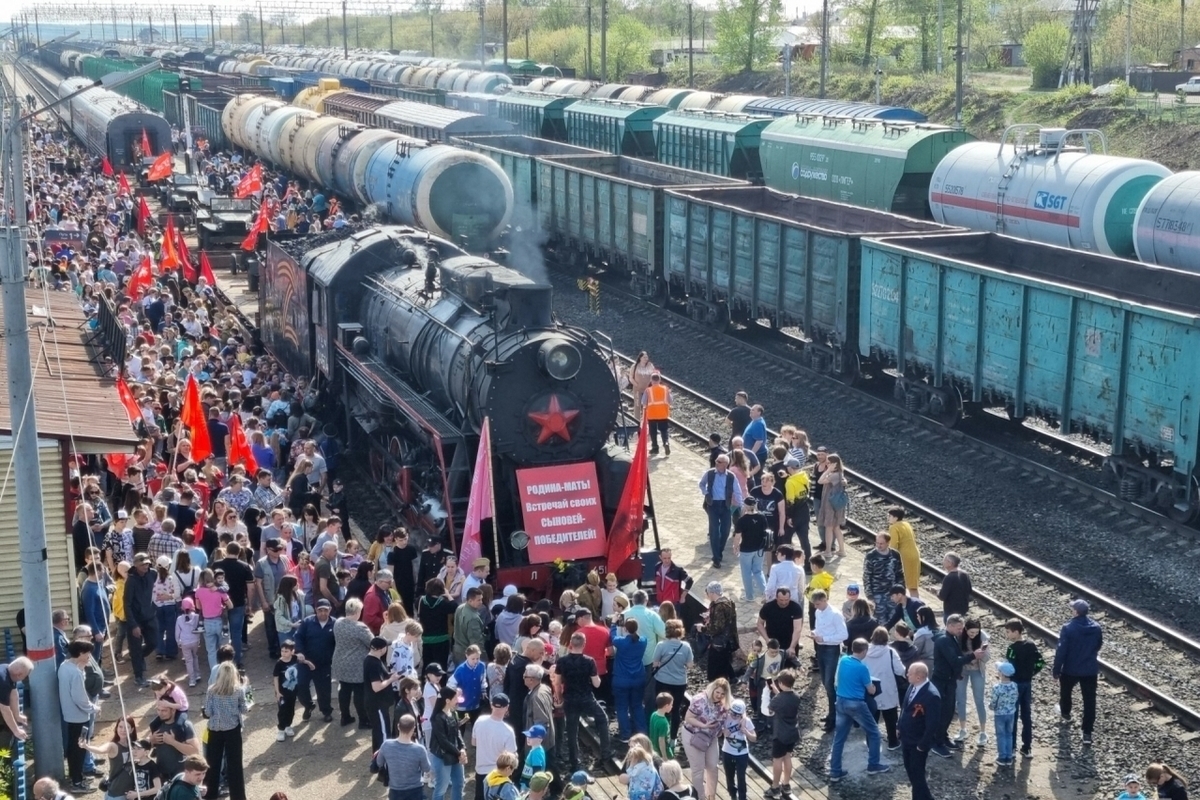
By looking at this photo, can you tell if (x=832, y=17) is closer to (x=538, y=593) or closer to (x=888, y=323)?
(x=888, y=323)

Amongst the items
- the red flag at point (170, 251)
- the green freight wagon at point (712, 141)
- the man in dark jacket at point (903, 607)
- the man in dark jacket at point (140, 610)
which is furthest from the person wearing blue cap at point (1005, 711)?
the green freight wagon at point (712, 141)

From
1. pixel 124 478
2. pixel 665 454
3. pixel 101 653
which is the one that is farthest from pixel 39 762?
pixel 665 454

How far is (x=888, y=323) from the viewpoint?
70.1 ft

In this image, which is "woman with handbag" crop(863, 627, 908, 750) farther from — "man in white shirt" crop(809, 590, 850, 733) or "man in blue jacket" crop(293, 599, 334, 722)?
"man in blue jacket" crop(293, 599, 334, 722)

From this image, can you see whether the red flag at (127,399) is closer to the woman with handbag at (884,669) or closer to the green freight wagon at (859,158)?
the woman with handbag at (884,669)

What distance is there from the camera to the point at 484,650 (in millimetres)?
11930

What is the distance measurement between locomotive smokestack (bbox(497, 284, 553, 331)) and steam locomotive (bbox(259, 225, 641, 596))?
0.01 metres

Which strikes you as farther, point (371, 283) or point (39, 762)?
point (371, 283)

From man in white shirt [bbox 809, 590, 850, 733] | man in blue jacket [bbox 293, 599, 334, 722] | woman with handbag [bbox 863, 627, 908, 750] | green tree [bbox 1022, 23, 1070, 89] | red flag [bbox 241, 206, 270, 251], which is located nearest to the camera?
woman with handbag [bbox 863, 627, 908, 750]

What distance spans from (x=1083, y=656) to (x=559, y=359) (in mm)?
5566

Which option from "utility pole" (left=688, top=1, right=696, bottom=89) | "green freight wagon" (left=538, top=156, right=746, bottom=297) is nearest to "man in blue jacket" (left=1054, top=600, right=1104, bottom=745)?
"green freight wagon" (left=538, top=156, right=746, bottom=297)

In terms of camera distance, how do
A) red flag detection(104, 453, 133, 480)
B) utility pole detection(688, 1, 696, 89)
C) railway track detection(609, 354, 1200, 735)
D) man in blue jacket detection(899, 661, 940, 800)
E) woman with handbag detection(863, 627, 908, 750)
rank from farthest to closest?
utility pole detection(688, 1, 696, 89) < red flag detection(104, 453, 133, 480) < railway track detection(609, 354, 1200, 735) < woman with handbag detection(863, 627, 908, 750) < man in blue jacket detection(899, 661, 940, 800)

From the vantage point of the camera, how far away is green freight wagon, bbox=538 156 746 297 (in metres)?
29.1

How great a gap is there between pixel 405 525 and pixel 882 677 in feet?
21.5
